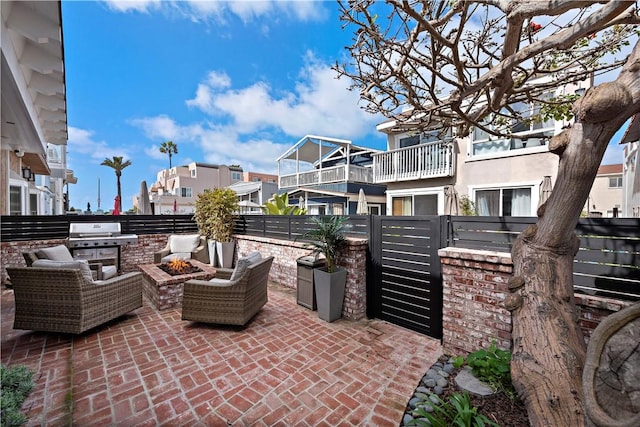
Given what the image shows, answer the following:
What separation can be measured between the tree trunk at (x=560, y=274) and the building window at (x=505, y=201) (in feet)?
23.3

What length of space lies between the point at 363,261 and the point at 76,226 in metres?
8.12

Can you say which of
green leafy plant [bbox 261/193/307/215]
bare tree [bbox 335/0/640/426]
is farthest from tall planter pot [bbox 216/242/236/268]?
bare tree [bbox 335/0/640/426]

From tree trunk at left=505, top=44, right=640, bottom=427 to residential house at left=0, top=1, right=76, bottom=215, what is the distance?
5.74 meters

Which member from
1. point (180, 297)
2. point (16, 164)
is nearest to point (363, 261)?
point (180, 297)

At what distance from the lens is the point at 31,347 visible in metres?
3.51

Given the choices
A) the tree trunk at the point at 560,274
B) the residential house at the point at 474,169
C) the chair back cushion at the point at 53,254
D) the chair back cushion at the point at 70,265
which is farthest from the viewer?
the residential house at the point at 474,169

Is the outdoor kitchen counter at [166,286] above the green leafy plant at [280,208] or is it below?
below

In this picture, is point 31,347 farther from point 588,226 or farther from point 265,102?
point 265,102

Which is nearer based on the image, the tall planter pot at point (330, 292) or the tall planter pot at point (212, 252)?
the tall planter pot at point (330, 292)

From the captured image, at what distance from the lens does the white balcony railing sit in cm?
1451

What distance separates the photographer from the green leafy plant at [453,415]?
6.77 ft

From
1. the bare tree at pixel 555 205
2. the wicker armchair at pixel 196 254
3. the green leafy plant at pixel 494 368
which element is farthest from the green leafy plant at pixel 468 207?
the wicker armchair at pixel 196 254

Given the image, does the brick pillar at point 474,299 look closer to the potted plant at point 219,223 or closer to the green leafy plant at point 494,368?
the green leafy plant at point 494,368

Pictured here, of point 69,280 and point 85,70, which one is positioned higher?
point 85,70
